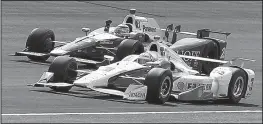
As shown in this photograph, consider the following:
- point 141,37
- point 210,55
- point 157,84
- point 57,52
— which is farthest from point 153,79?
point 141,37

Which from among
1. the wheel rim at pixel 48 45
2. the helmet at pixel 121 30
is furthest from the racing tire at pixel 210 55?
the wheel rim at pixel 48 45

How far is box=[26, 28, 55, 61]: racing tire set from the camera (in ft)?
90.1

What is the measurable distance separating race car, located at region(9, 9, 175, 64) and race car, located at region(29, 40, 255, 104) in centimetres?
390

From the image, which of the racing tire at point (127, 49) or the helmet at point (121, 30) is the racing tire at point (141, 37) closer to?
the helmet at point (121, 30)

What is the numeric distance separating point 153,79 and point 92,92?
7.43 ft

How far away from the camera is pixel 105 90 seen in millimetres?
19969

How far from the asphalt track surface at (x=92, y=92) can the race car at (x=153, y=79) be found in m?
0.21

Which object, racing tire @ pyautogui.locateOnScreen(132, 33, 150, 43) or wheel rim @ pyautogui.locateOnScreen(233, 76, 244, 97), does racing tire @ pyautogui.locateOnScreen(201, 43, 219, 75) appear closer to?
racing tire @ pyautogui.locateOnScreen(132, 33, 150, 43)

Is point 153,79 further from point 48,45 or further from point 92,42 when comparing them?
point 48,45

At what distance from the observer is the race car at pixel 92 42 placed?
26.4 metres

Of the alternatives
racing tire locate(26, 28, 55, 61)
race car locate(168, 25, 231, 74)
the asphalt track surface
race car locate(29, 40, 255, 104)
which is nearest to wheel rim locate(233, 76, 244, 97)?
race car locate(29, 40, 255, 104)

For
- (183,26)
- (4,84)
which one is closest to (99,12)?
(183,26)

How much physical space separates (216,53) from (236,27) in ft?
53.1

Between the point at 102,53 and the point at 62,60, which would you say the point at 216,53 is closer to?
the point at 102,53
